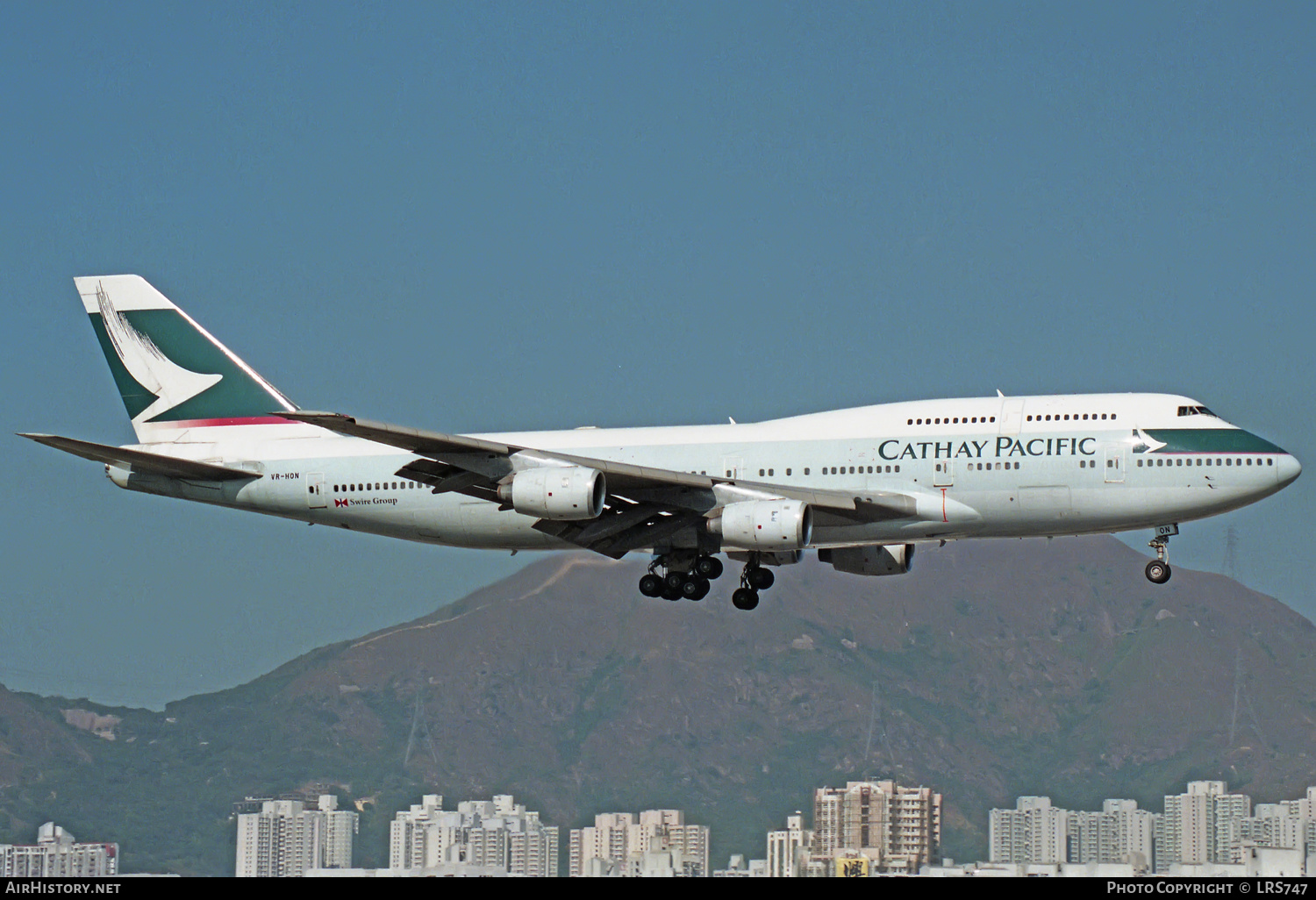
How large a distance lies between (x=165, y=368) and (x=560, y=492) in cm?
1847

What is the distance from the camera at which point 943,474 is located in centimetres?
4672

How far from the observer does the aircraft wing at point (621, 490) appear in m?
46.5

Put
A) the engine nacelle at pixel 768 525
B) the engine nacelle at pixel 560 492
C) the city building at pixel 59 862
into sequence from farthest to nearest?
the city building at pixel 59 862
the engine nacelle at pixel 560 492
the engine nacelle at pixel 768 525

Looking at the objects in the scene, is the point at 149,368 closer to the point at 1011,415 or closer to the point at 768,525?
the point at 768,525

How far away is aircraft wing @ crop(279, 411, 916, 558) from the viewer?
4653 cm

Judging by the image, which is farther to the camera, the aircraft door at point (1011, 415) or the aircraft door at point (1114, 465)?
the aircraft door at point (1011, 415)

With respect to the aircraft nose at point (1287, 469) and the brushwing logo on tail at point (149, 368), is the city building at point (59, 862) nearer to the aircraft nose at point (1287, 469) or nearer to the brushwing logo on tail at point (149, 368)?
the brushwing logo on tail at point (149, 368)

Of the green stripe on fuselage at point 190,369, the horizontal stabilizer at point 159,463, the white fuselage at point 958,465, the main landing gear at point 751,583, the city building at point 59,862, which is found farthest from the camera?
the city building at point 59,862

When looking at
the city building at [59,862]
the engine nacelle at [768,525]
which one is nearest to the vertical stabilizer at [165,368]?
the engine nacelle at [768,525]

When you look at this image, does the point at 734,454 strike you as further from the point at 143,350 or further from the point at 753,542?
the point at 143,350

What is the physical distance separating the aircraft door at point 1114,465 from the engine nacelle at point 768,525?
25.9ft

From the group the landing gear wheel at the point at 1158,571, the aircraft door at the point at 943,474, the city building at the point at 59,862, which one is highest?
the aircraft door at the point at 943,474

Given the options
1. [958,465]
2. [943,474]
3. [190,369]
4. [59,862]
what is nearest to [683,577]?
[943,474]

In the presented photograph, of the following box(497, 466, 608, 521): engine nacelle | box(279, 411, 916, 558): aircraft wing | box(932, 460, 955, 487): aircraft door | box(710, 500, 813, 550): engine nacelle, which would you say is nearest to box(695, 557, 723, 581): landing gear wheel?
box(279, 411, 916, 558): aircraft wing
